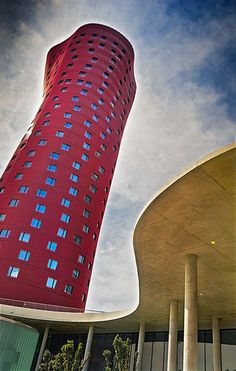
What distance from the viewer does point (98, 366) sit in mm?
32188

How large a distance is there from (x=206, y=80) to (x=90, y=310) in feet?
69.8

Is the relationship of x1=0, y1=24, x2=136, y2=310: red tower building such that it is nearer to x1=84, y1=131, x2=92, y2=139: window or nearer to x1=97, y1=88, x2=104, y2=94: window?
x1=97, y1=88, x2=104, y2=94: window

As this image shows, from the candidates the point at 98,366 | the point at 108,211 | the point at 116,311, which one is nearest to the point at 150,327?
the point at 116,311

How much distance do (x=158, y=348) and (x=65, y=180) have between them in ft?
78.3

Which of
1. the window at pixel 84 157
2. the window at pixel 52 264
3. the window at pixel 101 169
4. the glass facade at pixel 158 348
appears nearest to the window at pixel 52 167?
the window at pixel 84 157

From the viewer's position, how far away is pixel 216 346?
83.5 feet

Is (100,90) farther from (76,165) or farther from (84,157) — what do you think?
(76,165)

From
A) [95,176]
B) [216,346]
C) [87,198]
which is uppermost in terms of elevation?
[95,176]

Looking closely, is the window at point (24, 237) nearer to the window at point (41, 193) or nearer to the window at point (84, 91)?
the window at point (41, 193)

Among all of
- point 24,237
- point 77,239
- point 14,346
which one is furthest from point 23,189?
point 14,346

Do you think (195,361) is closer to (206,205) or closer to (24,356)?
(206,205)

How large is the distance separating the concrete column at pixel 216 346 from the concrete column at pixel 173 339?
13.3 ft

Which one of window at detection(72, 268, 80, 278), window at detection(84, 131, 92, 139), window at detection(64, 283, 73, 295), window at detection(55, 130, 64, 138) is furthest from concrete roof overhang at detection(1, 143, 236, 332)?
window at detection(84, 131, 92, 139)

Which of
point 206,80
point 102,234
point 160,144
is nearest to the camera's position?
point 206,80
